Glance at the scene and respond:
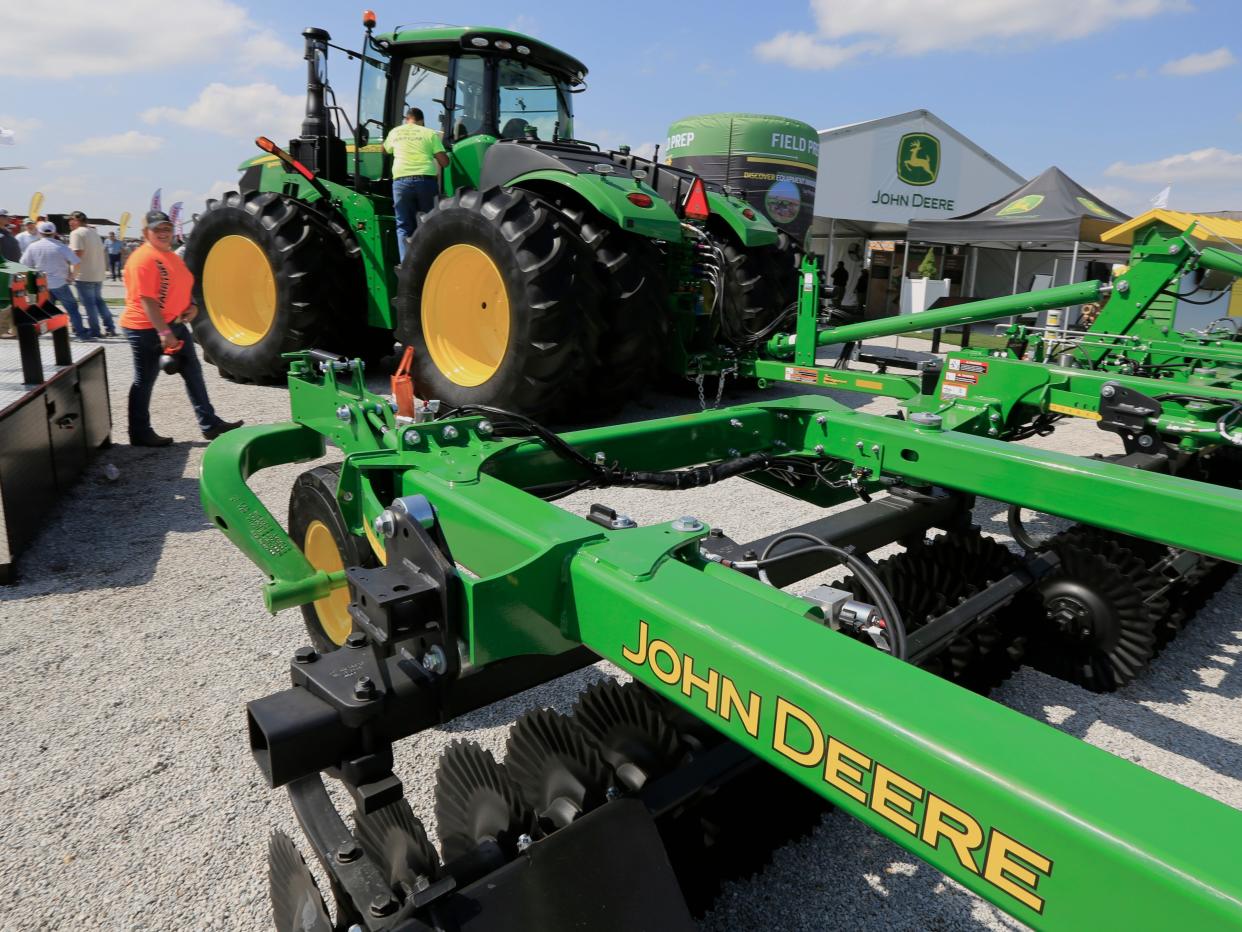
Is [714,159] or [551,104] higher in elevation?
[714,159]

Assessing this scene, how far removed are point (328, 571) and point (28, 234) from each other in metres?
11.7

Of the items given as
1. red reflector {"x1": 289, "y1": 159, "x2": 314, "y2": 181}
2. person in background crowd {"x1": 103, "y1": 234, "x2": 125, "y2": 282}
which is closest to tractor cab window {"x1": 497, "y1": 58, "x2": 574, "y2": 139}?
red reflector {"x1": 289, "y1": 159, "x2": 314, "y2": 181}

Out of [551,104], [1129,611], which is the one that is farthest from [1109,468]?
[551,104]

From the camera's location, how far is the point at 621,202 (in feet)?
16.0

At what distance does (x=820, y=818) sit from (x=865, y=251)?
18349 millimetres

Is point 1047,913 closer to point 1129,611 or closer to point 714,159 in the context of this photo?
point 1129,611

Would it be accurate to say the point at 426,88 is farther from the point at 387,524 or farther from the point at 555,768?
the point at 555,768

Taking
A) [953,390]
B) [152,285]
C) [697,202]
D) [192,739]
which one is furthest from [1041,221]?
[192,739]

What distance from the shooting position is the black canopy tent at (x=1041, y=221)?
10.6 m

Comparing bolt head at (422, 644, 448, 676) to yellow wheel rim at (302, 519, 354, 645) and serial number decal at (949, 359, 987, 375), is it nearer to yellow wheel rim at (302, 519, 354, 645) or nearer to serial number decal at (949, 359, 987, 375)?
yellow wheel rim at (302, 519, 354, 645)

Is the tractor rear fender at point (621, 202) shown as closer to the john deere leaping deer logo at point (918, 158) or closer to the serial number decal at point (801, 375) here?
the serial number decal at point (801, 375)

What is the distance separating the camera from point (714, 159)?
16.9m

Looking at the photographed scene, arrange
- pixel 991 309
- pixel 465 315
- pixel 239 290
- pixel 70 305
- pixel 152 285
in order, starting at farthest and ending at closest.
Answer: pixel 70 305 → pixel 239 290 → pixel 465 315 → pixel 152 285 → pixel 991 309

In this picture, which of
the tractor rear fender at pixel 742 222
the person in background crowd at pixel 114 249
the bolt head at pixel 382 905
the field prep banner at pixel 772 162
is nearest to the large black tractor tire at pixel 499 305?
the tractor rear fender at pixel 742 222
